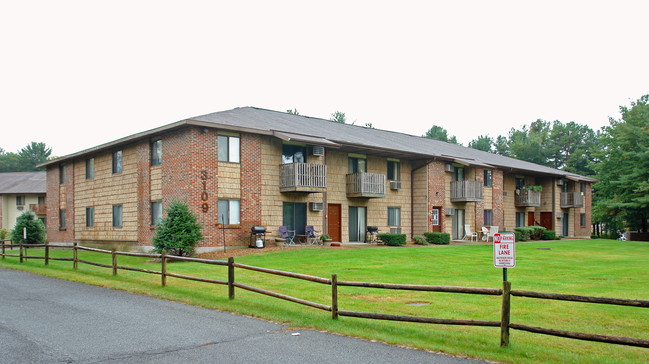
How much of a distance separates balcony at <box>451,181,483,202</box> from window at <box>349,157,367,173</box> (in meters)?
7.38

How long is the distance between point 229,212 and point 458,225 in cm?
1716

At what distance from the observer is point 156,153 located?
26016 millimetres

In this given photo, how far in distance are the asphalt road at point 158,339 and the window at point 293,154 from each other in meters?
15.2

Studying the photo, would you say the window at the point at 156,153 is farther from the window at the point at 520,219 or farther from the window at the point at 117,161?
the window at the point at 520,219

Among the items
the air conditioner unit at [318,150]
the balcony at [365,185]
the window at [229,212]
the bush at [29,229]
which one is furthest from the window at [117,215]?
the balcony at [365,185]

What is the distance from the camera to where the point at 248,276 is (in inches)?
625

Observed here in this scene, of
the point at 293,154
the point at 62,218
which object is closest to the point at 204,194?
the point at 293,154

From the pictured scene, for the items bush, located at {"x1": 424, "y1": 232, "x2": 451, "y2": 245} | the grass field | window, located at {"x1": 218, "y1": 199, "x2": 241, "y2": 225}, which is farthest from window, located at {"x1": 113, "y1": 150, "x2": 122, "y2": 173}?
bush, located at {"x1": 424, "y1": 232, "x2": 451, "y2": 245}

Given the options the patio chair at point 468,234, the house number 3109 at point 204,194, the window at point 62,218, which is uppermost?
the house number 3109 at point 204,194

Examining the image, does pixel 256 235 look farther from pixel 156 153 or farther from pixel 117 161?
pixel 117 161

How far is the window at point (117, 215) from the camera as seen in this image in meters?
28.6

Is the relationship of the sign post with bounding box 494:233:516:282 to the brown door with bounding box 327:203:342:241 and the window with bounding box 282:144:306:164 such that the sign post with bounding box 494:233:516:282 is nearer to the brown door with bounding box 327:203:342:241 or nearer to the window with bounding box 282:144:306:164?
the window with bounding box 282:144:306:164

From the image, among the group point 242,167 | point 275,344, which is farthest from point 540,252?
point 275,344

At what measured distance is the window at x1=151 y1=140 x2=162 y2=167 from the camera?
2564 cm
